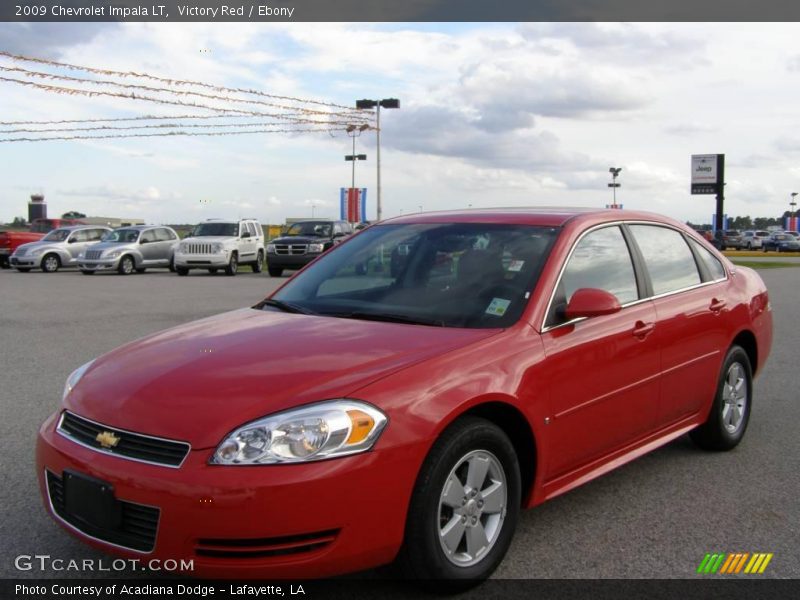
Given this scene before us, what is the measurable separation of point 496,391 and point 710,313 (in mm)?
2341

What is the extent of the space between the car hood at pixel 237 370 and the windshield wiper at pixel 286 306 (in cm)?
22

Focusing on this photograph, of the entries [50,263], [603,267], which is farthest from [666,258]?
[50,263]

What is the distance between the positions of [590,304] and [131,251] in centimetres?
2660

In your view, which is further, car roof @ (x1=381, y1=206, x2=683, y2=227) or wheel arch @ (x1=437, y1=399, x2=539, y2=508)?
car roof @ (x1=381, y1=206, x2=683, y2=227)

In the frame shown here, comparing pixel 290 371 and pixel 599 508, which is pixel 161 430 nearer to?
pixel 290 371

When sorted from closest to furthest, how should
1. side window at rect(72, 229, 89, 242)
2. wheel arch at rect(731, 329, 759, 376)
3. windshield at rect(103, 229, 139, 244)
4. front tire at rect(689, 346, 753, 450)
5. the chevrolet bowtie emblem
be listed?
the chevrolet bowtie emblem
front tire at rect(689, 346, 753, 450)
wheel arch at rect(731, 329, 759, 376)
windshield at rect(103, 229, 139, 244)
side window at rect(72, 229, 89, 242)

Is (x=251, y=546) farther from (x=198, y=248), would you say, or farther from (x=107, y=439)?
(x=198, y=248)

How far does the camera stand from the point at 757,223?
158500 mm

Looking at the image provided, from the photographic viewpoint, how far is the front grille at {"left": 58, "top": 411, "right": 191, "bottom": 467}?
2.97 meters

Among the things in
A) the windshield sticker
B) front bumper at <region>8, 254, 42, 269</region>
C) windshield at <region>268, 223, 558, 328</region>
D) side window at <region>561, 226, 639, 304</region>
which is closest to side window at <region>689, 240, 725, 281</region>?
side window at <region>561, 226, 639, 304</region>

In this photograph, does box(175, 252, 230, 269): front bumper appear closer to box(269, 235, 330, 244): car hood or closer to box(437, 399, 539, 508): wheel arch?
box(269, 235, 330, 244): car hood

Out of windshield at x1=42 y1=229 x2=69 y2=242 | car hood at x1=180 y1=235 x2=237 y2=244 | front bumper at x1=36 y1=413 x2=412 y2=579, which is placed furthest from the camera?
windshield at x1=42 y1=229 x2=69 y2=242

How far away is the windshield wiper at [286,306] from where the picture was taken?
14.2ft

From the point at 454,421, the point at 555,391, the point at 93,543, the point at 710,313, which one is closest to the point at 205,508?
the point at 93,543
